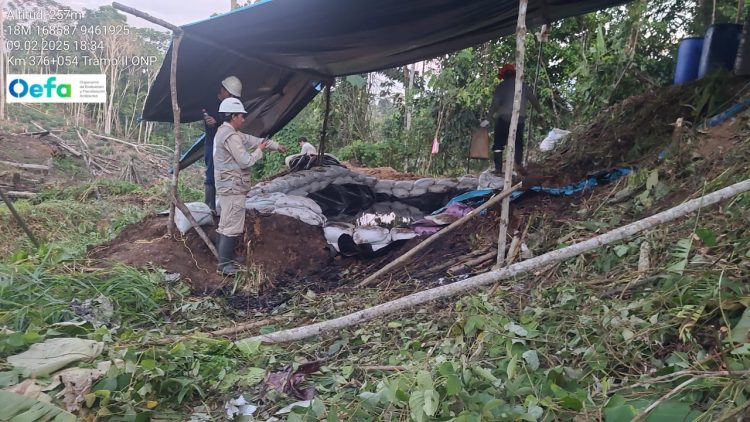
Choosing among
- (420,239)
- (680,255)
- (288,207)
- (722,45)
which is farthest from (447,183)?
(680,255)

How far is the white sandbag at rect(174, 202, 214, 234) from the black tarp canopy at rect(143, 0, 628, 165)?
4.09ft

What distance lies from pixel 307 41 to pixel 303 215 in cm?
157

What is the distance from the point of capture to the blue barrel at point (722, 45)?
443 cm

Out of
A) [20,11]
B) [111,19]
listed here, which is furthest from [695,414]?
[20,11]

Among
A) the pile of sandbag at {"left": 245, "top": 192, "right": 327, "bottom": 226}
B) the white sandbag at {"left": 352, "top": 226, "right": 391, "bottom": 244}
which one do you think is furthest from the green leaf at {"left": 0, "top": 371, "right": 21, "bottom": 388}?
the pile of sandbag at {"left": 245, "top": 192, "right": 327, "bottom": 226}

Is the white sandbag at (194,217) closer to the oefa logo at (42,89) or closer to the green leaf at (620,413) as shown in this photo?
the green leaf at (620,413)

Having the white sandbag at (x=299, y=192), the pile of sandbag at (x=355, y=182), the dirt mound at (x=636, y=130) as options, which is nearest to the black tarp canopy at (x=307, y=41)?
the pile of sandbag at (x=355, y=182)

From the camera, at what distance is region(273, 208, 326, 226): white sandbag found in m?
4.92

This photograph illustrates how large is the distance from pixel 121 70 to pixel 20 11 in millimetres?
4641

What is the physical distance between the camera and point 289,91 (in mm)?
6176

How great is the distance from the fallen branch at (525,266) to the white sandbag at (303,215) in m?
2.30

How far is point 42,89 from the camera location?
53.3 ft

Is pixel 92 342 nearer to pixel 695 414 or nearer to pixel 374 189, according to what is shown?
pixel 695 414

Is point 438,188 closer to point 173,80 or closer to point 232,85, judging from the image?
point 232,85
